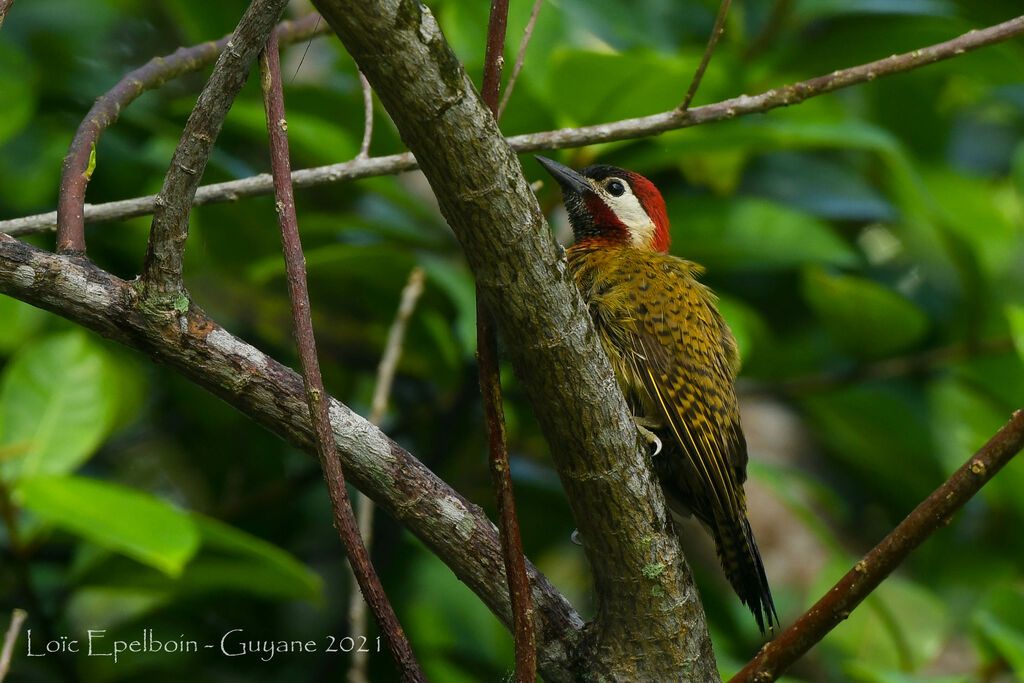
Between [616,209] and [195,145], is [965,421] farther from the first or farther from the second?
[195,145]

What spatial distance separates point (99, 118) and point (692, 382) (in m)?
1.67

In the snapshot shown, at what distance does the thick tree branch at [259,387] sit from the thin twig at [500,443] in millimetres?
150

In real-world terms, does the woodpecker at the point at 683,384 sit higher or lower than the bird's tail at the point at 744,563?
higher

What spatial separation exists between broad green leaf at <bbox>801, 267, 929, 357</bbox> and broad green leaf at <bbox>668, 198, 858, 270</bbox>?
10 centimetres

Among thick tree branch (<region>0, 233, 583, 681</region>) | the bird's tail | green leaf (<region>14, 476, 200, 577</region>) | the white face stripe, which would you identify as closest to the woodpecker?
the bird's tail

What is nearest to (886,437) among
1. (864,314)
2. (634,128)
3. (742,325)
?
(864,314)

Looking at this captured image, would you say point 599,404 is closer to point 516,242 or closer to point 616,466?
point 616,466

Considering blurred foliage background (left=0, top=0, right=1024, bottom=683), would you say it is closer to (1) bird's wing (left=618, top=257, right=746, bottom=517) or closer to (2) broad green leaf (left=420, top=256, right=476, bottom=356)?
(2) broad green leaf (left=420, top=256, right=476, bottom=356)

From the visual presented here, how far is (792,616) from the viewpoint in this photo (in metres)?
4.53

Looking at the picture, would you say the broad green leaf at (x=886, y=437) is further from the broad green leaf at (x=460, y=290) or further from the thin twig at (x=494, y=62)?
the thin twig at (x=494, y=62)

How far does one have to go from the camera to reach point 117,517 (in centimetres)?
280

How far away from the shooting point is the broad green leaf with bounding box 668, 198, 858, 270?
3.99m

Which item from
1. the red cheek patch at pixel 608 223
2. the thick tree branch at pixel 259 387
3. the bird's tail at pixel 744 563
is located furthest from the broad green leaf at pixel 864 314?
the thick tree branch at pixel 259 387

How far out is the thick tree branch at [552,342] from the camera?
1.55 meters
